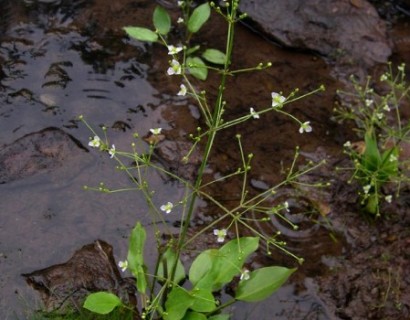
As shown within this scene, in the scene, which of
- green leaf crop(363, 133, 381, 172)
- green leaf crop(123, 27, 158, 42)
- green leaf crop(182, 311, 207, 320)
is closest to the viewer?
green leaf crop(182, 311, 207, 320)

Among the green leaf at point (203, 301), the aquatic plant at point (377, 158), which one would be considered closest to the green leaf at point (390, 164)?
the aquatic plant at point (377, 158)

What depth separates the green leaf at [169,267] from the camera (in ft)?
8.61

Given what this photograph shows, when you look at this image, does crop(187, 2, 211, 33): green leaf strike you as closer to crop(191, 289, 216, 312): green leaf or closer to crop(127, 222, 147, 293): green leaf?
crop(127, 222, 147, 293): green leaf

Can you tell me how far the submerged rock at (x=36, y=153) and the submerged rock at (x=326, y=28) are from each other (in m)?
1.82

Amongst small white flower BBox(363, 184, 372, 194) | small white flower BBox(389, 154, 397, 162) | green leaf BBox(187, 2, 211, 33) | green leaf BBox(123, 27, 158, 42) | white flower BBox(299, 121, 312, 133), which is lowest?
small white flower BBox(363, 184, 372, 194)

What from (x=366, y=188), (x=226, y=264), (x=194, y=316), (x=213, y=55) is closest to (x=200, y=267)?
(x=226, y=264)

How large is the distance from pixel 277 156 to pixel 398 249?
87cm

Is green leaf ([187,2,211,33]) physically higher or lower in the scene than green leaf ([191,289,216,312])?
higher

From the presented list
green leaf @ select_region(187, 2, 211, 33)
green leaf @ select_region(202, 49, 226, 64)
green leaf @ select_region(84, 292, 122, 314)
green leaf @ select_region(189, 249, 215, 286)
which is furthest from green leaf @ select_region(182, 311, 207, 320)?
green leaf @ select_region(187, 2, 211, 33)

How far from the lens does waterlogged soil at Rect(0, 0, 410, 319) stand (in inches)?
120

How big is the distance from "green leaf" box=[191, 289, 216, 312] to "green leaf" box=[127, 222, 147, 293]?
0.23 m

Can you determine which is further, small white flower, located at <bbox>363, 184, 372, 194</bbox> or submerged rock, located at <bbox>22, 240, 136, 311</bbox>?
small white flower, located at <bbox>363, 184, 372, 194</bbox>

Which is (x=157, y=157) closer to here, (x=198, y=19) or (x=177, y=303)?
(x=198, y=19)

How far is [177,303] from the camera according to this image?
2477 mm
